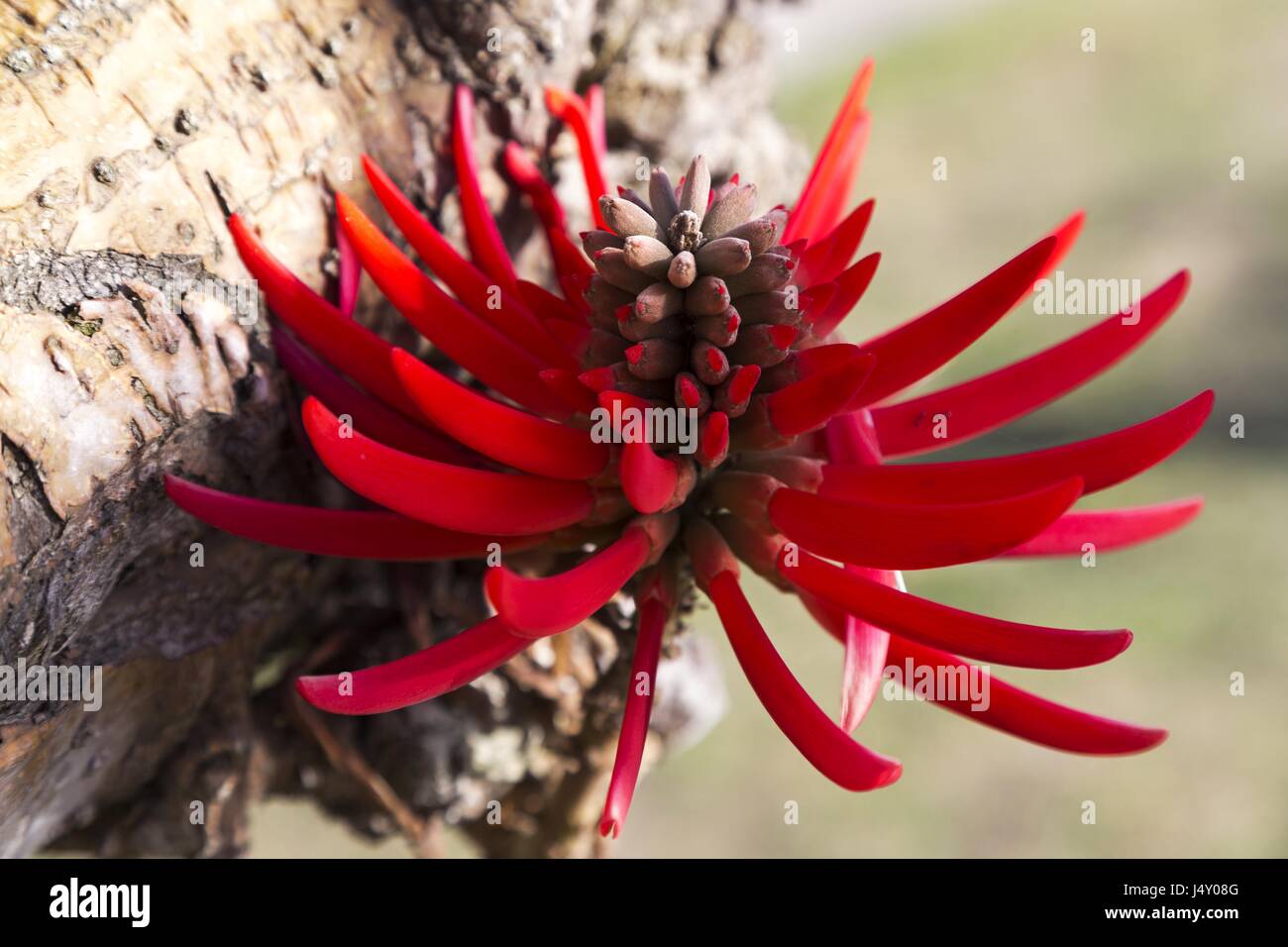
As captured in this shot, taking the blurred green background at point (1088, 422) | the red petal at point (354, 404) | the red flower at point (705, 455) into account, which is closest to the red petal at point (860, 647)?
the red flower at point (705, 455)

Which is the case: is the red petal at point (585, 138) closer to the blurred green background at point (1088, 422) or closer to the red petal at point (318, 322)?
the red petal at point (318, 322)

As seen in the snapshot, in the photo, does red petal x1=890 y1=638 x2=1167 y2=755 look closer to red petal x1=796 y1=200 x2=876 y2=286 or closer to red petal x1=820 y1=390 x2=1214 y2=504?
red petal x1=820 y1=390 x2=1214 y2=504

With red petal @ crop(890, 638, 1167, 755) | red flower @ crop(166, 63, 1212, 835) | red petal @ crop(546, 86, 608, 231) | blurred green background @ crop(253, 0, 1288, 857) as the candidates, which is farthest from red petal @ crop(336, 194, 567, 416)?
blurred green background @ crop(253, 0, 1288, 857)

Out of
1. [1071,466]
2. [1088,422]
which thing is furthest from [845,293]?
[1088,422]

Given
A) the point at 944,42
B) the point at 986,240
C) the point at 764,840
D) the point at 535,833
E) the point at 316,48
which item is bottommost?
the point at 764,840
